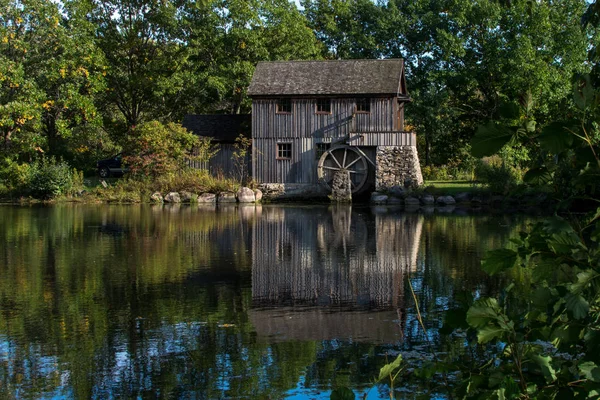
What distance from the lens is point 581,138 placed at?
3193mm

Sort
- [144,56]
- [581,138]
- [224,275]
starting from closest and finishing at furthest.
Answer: [581,138] < [224,275] < [144,56]

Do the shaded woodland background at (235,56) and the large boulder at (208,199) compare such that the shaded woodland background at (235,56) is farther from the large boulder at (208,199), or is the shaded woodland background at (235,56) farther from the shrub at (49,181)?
the large boulder at (208,199)

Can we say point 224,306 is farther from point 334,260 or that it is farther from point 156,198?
point 156,198

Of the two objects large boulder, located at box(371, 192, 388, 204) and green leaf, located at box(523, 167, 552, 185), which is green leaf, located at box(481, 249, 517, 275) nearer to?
green leaf, located at box(523, 167, 552, 185)

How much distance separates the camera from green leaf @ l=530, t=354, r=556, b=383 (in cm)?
343

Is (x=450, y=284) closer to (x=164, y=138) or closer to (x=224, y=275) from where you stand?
(x=224, y=275)

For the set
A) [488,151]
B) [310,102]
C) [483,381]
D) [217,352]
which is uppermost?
[310,102]

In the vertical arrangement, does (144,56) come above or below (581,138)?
above

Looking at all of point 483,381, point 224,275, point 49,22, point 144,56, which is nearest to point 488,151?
point 483,381

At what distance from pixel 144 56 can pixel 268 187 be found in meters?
13.5

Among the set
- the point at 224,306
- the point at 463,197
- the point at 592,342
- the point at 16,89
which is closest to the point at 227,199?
the point at 463,197

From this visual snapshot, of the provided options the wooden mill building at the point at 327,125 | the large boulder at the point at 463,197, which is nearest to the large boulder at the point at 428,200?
the large boulder at the point at 463,197

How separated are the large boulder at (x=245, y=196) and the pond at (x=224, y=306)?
44.5 feet

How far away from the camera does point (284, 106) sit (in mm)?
38500
